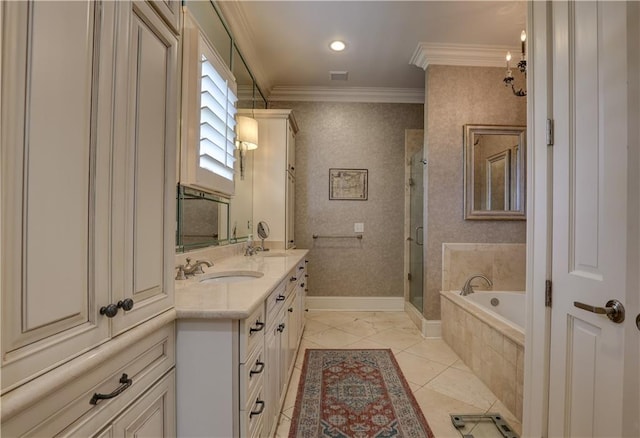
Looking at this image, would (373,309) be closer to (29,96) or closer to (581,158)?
(581,158)

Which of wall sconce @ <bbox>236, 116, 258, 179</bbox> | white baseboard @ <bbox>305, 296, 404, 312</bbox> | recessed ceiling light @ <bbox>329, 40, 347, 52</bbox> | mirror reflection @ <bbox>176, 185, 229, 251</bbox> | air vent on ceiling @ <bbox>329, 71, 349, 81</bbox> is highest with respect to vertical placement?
recessed ceiling light @ <bbox>329, 40, 347, 52</bbox>

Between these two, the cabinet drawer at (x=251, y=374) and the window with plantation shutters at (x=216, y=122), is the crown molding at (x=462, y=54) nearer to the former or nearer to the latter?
the window with plantation shutters at (x=216, y=122)

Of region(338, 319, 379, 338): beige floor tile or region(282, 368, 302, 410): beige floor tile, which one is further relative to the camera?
region(338, 319, 379, 338): beige floor tile

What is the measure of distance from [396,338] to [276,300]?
190 centimetres

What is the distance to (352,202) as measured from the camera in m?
3.95

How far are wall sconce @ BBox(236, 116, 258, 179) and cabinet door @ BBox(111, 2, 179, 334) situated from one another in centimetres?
173

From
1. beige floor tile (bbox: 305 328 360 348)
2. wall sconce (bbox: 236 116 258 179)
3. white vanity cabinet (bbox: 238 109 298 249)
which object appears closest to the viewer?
wall sconce (bbox: 236 116 258 179)

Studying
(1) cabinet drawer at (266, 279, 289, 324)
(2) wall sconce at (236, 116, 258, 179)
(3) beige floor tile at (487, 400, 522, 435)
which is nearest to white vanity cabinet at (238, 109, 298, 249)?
(2) wall sconce at (236, 116, 258, 179)

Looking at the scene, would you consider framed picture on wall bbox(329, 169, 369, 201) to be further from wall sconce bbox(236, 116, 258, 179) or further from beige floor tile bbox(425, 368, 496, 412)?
beige floor tile bbox(425, 368, 496, 412)

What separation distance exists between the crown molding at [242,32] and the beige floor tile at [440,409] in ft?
10.2

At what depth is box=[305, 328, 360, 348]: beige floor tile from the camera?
2826mm

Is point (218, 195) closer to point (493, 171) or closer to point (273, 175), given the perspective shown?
point (273, 175)

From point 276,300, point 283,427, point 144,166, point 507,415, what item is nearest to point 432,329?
point 507,415

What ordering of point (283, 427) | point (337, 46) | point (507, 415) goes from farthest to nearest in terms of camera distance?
point (337, 46), point (507, 415), point (283, 427)
